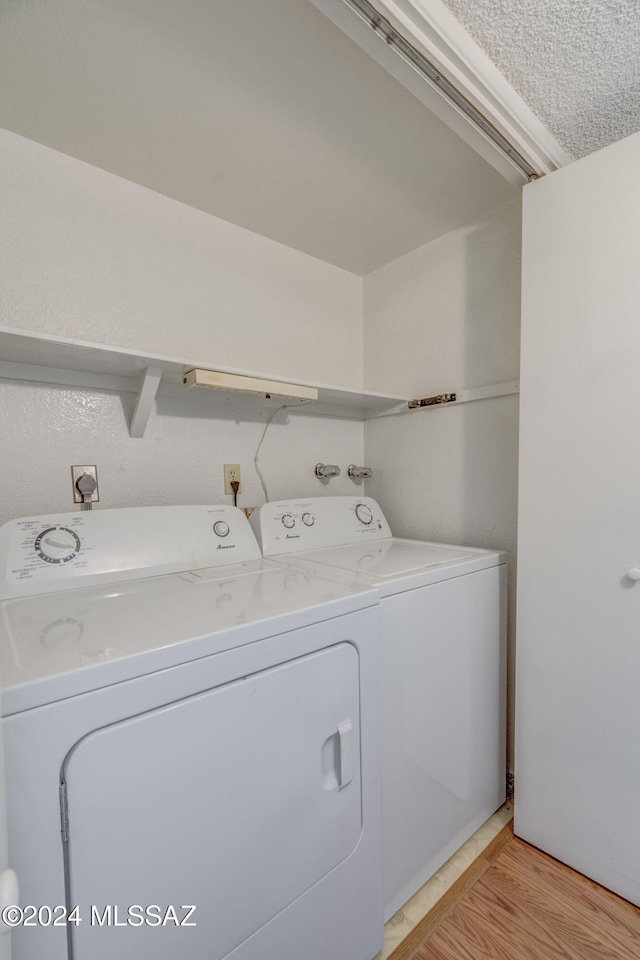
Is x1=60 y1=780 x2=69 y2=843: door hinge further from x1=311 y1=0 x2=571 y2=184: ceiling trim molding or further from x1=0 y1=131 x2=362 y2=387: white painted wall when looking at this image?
x1=311 y1=0 x2=571 y2=184: ceiling trim molding

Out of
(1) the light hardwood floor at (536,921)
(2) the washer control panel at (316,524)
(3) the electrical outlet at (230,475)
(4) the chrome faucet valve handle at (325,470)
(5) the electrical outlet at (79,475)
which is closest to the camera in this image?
(1) the light hardwood floor at (536,921)

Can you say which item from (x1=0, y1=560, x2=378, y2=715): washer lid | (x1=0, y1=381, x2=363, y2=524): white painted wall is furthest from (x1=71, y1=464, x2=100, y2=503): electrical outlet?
(x1=0, y1=560, x2=378, y2=715): washer lid

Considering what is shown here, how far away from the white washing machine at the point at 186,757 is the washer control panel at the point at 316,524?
39 centimetres

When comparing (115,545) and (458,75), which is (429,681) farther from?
(458,75)

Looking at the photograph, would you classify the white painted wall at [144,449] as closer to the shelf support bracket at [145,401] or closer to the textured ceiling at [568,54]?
the shelf support bracket at [145,401]

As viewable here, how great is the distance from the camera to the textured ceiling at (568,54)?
877mm

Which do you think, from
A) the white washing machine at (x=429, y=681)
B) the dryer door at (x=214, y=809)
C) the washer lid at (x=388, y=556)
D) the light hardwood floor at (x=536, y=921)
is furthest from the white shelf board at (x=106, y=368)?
the light hardwood floor at (x=536, y=921)

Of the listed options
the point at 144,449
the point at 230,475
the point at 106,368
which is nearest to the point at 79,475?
the point at 144,449

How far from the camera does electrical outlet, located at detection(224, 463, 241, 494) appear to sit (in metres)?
1.73

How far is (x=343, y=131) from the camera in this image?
1.30 metres

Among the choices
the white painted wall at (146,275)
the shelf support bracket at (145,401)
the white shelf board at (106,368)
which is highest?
the white painted wall at (146,275)

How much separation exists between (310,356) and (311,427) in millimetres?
342

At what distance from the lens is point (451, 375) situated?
1.85 meters

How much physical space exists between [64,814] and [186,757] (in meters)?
0.19
